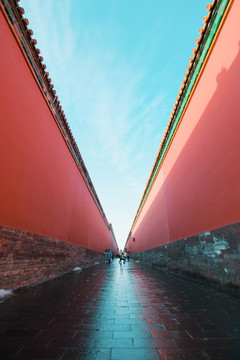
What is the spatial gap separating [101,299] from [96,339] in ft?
5.29

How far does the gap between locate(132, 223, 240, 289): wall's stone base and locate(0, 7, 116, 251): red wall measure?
4.55 metres

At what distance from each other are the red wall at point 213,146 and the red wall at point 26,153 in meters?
4.62

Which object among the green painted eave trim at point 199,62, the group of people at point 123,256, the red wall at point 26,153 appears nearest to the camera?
the red wall at point 26,153

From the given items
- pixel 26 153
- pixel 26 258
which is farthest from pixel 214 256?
pixel 26 153

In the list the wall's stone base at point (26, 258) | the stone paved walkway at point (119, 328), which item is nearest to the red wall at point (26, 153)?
the wall's stone base at point (26, 258)

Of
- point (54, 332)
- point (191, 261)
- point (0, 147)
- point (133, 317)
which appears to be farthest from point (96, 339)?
point (191, 261)

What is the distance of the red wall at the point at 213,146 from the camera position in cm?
386

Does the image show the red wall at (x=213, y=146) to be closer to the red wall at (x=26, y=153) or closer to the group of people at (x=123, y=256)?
the red wall at (x=26, y=153)

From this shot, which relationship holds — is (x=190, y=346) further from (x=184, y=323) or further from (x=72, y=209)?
(x=72, y=209)

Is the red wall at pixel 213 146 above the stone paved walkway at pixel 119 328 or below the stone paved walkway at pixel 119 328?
above

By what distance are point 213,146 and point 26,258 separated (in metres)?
5.36

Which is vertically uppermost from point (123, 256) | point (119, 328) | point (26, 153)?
point (26, 153)

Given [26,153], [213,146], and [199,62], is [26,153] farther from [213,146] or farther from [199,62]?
[199,62]

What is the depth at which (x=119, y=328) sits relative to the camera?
76.8 inches
